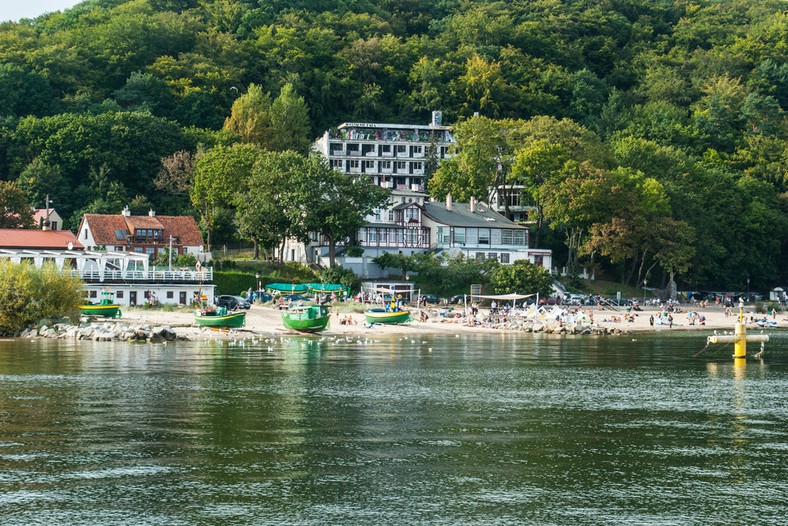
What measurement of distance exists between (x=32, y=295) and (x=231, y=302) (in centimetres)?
1937

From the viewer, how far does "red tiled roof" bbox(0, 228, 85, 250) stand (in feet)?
296

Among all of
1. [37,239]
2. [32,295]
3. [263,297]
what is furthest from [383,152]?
[32,295]

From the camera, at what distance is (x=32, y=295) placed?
2687 inches

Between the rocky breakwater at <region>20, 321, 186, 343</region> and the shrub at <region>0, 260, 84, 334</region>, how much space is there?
1126mm

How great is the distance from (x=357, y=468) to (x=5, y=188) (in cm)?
8135

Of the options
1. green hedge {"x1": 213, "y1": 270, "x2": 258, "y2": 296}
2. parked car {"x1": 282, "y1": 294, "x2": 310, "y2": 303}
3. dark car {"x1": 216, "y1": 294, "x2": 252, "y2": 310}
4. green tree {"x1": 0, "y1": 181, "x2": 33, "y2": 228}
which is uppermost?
green tree {"x1": 0, "y1": 181, "x2": 33, "y2": 228}

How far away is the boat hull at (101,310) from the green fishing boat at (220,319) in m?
7.14

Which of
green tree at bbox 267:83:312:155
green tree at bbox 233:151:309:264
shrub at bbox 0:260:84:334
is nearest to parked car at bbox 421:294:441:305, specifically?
green tree at bbox 233:151:309:264

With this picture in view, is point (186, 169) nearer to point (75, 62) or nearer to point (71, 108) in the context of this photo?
point (71, 108)

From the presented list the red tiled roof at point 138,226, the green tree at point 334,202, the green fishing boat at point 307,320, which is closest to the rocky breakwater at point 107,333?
the green fishing boat at point 307,320

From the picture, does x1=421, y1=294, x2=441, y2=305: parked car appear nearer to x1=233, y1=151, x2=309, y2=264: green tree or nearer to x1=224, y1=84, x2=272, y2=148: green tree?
x1=233, y1=151, x2=309, y2=264: green tree

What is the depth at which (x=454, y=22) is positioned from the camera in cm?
17838

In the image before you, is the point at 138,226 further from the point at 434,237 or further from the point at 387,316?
the point at 387,316

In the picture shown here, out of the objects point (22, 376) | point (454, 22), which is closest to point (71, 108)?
point (454, 22)
